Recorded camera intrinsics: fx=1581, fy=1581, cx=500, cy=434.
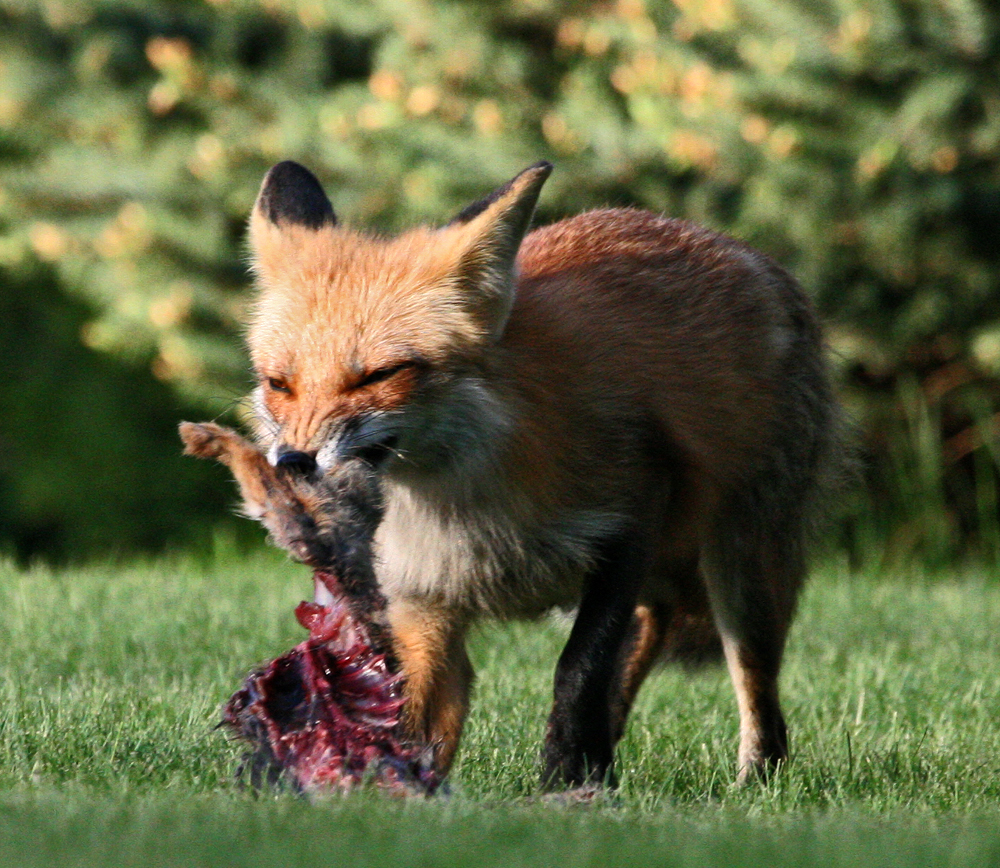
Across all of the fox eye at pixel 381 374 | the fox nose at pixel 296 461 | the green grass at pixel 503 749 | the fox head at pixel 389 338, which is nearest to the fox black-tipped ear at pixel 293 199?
the fox head at pixel 389 338

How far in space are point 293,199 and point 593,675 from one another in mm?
2012

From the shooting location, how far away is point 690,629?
6.03 metres

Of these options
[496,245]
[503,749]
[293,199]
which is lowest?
[503,749]

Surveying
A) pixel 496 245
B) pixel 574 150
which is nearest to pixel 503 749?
pixel 496 245

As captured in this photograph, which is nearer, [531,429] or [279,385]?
[279,385]

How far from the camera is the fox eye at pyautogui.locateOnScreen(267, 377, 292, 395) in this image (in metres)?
4.57

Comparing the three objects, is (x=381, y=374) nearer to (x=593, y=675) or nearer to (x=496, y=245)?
(x=496, y=245)

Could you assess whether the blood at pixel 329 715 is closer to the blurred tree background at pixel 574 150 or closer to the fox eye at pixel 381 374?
the fox eye at pixel 381 374

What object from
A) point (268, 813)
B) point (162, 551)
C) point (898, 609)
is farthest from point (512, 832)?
point (162, 551)

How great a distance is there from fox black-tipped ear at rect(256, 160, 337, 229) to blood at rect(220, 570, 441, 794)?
62.6 inches

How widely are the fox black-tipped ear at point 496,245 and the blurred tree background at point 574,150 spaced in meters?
4.59

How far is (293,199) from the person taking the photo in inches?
217

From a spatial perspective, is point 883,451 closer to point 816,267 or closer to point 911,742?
point 816,267

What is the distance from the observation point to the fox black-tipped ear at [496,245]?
15.7 feet
